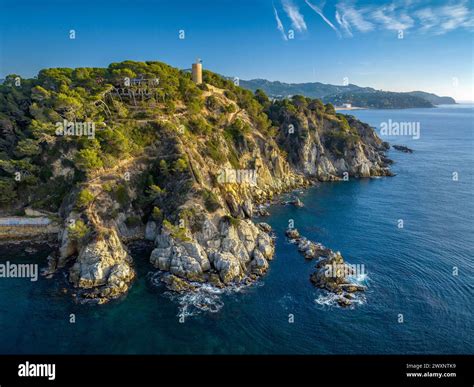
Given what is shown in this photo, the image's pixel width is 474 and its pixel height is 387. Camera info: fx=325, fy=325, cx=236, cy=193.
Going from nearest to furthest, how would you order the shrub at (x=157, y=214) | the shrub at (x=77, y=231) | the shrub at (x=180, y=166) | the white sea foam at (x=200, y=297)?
the white sea foam at (x=200, y=297) → the shrub at (x=77, y=231) → the shrub at (x=157, y=214) → the shrub at (x=180, y=166)

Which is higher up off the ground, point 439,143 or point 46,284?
point 439,143

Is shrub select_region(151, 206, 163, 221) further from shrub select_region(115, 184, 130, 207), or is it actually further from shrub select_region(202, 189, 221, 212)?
shrub select_region(202, 189, 221, 212)

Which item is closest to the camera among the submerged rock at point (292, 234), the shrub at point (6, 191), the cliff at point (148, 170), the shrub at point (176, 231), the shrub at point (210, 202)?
the cliff at point (148, 170)

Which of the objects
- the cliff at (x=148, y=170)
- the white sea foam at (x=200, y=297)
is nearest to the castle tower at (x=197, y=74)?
the cliff at (x=148, y=170)

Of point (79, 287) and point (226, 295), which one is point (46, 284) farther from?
point (226, 295)

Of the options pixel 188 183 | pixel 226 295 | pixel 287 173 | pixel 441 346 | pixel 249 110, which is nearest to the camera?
pixel 441 346

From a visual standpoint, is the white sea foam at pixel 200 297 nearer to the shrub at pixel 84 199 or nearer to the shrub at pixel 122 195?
the shrub at pixel 84 199
